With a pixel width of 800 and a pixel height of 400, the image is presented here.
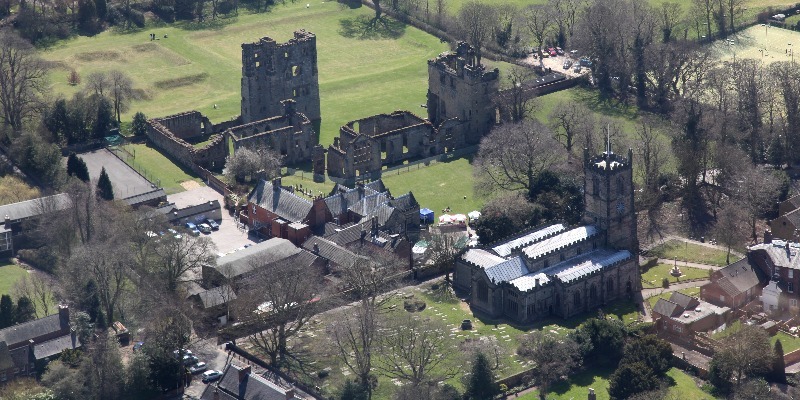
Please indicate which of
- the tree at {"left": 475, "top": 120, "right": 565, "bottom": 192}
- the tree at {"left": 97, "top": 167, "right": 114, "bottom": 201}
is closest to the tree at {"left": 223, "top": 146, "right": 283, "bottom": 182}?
the tree at {"left": 97, "top": 167, "right": 114, "bottom": 201}

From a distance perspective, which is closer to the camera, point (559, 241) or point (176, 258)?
point (176, 258)

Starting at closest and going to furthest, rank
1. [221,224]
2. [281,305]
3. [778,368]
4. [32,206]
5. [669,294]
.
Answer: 1. [778,368]
2. [281,305]
3. [669,294]
4. [32,206]
5. [221,224]

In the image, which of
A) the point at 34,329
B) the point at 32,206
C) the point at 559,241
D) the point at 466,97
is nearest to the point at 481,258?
the point at 559,241

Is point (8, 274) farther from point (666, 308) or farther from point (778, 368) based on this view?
point (778, 368)

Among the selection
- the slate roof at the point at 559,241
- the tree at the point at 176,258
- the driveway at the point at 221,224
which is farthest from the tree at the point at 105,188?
the slate roof at the point at 559,241

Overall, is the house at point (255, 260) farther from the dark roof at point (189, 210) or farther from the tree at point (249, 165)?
the tree at point (249, 165)

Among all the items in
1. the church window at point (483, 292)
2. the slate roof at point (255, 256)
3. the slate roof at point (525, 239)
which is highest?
the slate roof at point (525, 239)
